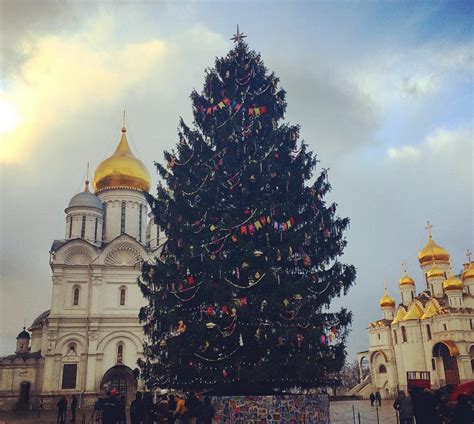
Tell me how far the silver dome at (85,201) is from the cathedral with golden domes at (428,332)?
28215 mm

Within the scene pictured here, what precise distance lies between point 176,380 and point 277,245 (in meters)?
4.76

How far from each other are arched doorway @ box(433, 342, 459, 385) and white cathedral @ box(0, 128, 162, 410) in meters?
24.4

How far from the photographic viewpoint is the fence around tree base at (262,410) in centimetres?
1305

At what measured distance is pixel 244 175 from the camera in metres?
14.9

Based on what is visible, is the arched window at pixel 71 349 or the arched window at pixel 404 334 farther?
the arched window at pixel 404 334

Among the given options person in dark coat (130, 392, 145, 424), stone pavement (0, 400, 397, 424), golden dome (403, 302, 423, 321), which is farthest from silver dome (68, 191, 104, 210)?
person in dark coat (130, 392, 145, 424)

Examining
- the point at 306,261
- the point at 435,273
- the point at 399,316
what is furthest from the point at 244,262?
the point at 435,273

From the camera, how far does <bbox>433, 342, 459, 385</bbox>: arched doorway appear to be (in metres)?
39.7

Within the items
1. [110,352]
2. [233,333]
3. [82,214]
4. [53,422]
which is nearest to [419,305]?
[110,352]

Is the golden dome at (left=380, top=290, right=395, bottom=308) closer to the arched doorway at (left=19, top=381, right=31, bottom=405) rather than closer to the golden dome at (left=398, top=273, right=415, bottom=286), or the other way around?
the golden dome at (left=398, top=273, right=415, bottom=286)

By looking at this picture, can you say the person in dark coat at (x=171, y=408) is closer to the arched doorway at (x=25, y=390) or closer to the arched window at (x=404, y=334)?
the arched doorway at (x=25, y=390)

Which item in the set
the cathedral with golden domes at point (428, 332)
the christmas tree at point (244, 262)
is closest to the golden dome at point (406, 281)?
the cathedral with golden domes at point (428, 332)

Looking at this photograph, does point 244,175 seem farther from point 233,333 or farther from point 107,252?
point 107,252

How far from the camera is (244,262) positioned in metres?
13.8
